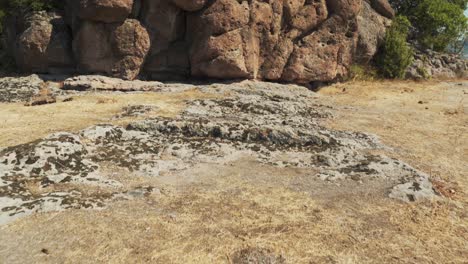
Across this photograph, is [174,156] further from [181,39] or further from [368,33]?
[368,33]

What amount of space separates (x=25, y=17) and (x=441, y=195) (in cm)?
2916

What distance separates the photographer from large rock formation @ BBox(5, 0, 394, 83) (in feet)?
87.9

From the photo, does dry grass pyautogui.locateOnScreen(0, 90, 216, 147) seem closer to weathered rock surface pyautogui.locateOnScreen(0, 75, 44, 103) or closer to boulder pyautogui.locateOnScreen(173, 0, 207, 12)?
weathered rock surface pyautogui.locateOnScreen(0, 75, 44, 103)

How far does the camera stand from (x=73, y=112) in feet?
65.2

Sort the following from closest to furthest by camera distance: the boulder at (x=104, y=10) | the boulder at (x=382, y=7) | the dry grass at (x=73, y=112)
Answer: the dry grass at (x=73, y=112) → the boulder at (x=104, y=10) → the boulder at (x=382, y=7)

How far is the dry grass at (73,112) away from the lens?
16305 mm

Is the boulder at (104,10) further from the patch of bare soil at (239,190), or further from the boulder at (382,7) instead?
the boulder at (382,7)

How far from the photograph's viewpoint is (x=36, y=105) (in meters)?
21.3

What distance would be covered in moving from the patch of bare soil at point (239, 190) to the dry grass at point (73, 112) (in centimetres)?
25

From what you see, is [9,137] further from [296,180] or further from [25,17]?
[25,17]

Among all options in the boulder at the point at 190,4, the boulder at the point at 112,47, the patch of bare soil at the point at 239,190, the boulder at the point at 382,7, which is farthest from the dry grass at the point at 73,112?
the boulder at the point at 382,7

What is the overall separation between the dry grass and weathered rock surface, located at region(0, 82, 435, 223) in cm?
163

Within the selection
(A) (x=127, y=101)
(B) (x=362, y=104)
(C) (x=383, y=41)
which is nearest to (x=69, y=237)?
(A) (x=127, y=101)

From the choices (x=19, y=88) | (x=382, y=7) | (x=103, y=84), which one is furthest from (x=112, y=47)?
(x=382, y=7)
